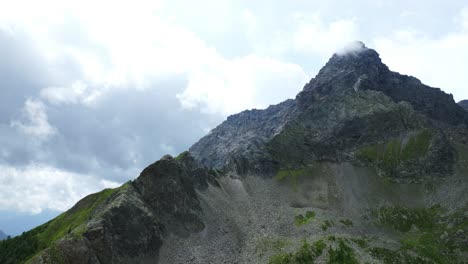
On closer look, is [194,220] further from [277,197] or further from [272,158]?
[272,158]

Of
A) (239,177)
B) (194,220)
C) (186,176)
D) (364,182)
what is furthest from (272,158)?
(194,220)

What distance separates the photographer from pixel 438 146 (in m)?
176

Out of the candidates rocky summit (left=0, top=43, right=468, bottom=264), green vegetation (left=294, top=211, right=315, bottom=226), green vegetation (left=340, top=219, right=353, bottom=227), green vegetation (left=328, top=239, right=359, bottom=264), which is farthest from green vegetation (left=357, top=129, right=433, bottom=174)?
green vegetation (left=328, top=239, right=359, bottom=264)

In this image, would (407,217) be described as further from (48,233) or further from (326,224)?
(48,233)

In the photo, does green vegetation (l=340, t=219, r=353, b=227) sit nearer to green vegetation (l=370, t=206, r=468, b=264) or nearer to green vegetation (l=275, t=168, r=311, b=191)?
green vegetation (l=370, t=206, r=468, b=264)

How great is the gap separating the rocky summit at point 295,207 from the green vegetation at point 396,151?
0.44 m

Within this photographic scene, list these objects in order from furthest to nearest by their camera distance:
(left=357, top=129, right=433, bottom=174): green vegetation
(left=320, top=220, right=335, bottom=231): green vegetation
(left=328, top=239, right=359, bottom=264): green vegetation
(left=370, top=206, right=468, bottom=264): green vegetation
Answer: (left=357, top=129, right=433, bottom=174): green vegetation → (left=320, top=220, right=335, bottom=231): green vegetation → (left=370, top=206, right=468, bottom=264): green vegetation → (left=328, top=239, right=359, bottom=264): green vegetation

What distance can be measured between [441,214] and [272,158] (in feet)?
246

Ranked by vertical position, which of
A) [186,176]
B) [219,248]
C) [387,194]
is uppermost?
[186,176]

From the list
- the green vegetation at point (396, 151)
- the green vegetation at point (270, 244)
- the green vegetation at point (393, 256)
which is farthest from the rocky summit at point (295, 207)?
the green vegetation at point (270, 244)

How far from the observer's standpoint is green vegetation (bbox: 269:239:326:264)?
11194 cm

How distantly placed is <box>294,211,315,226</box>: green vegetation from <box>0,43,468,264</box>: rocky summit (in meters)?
0.40

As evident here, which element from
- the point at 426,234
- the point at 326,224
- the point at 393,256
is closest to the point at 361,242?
the point at 393,256

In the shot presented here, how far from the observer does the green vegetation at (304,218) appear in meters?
137
